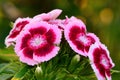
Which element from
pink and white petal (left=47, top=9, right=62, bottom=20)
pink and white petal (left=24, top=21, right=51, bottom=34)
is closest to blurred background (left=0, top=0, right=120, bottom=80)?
pink and white petal (left=47, top=9, right=62, bottom=20)

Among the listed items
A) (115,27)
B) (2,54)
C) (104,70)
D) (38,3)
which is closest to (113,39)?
(115,27)

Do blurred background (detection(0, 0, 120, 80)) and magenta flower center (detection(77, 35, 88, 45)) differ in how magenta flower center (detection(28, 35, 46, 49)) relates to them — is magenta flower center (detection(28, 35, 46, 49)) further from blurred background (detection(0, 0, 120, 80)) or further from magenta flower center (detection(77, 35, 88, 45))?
blurred background (detection(0, 0, 120, 80))

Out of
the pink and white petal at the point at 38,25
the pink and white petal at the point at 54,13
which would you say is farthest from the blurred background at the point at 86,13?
the pink and white petal at the point at 38,25

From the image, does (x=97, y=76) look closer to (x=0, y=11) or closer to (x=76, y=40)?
(x=76, y=40)

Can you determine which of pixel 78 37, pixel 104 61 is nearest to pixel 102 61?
pixel 104 61

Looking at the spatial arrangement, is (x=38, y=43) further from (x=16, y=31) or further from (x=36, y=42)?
(x=16, y=31)

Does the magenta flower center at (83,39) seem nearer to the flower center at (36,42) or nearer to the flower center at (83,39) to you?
the flower center at (83,39)
